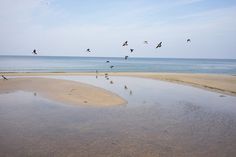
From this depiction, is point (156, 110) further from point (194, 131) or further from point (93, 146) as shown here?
point (93, 146)

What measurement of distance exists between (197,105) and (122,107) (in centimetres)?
576

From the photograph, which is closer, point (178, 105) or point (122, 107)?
point (122, 107)

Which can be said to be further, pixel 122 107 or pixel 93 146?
pixel 122 107

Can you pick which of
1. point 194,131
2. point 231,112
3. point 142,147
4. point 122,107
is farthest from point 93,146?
point 231,112

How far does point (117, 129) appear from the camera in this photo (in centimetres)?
1195

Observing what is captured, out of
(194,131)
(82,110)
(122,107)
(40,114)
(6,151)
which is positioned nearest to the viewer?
(6,151)

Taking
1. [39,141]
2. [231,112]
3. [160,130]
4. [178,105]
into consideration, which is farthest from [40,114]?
[231,112]

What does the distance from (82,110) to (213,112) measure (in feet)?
27.5

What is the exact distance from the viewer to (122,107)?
1709 cm

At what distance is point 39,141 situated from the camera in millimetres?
10047

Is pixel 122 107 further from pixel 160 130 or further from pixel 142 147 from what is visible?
pixel 142 147

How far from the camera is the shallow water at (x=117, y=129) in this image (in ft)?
30.8

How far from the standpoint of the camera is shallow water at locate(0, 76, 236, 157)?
9398mm

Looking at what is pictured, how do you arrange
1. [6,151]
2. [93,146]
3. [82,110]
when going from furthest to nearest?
1. [82,110]
2. [93,146]
3. [6,151]
